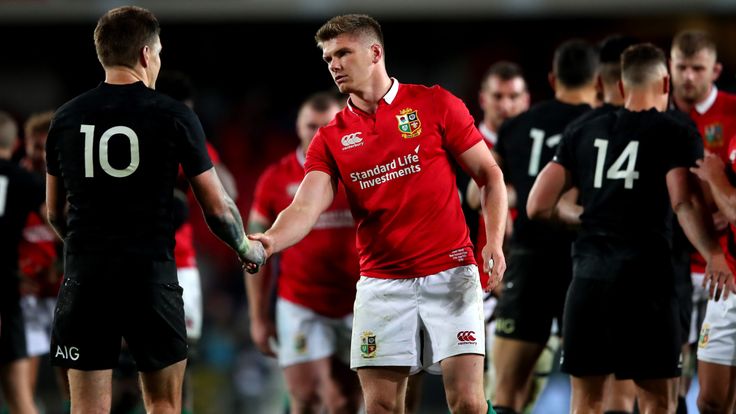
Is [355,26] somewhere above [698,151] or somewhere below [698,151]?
above

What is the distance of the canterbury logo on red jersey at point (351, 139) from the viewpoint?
543 centimetres

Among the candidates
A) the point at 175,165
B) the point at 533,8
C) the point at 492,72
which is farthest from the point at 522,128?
the point at 533,8

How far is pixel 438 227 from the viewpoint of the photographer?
5.38 meters

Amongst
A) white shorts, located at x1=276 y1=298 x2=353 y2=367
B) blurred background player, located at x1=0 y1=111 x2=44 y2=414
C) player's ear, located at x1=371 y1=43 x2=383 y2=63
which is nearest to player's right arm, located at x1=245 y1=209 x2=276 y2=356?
white shorts, located at x1=276 y1=298 x2=353 y2=367

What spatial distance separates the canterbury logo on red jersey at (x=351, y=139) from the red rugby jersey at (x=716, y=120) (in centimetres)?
275

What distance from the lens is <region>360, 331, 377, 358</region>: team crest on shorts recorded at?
536 centimetres

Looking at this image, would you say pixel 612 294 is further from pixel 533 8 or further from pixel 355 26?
pixel 533 8

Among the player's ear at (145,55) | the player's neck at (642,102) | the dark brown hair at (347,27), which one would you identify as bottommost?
the player's neck at (642,102)

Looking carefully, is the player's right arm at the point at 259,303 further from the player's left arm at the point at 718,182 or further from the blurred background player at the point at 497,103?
the player's left arm at the point at 718,182

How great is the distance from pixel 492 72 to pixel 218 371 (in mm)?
6826

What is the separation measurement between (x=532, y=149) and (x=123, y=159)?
3.12 metres

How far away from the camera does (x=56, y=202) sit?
5.38 metres

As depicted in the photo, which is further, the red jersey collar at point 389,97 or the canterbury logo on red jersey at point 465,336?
the red jersey collar at point 389,97

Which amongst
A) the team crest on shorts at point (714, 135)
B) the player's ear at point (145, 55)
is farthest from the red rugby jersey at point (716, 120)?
the player's ear at point (145, 55)
